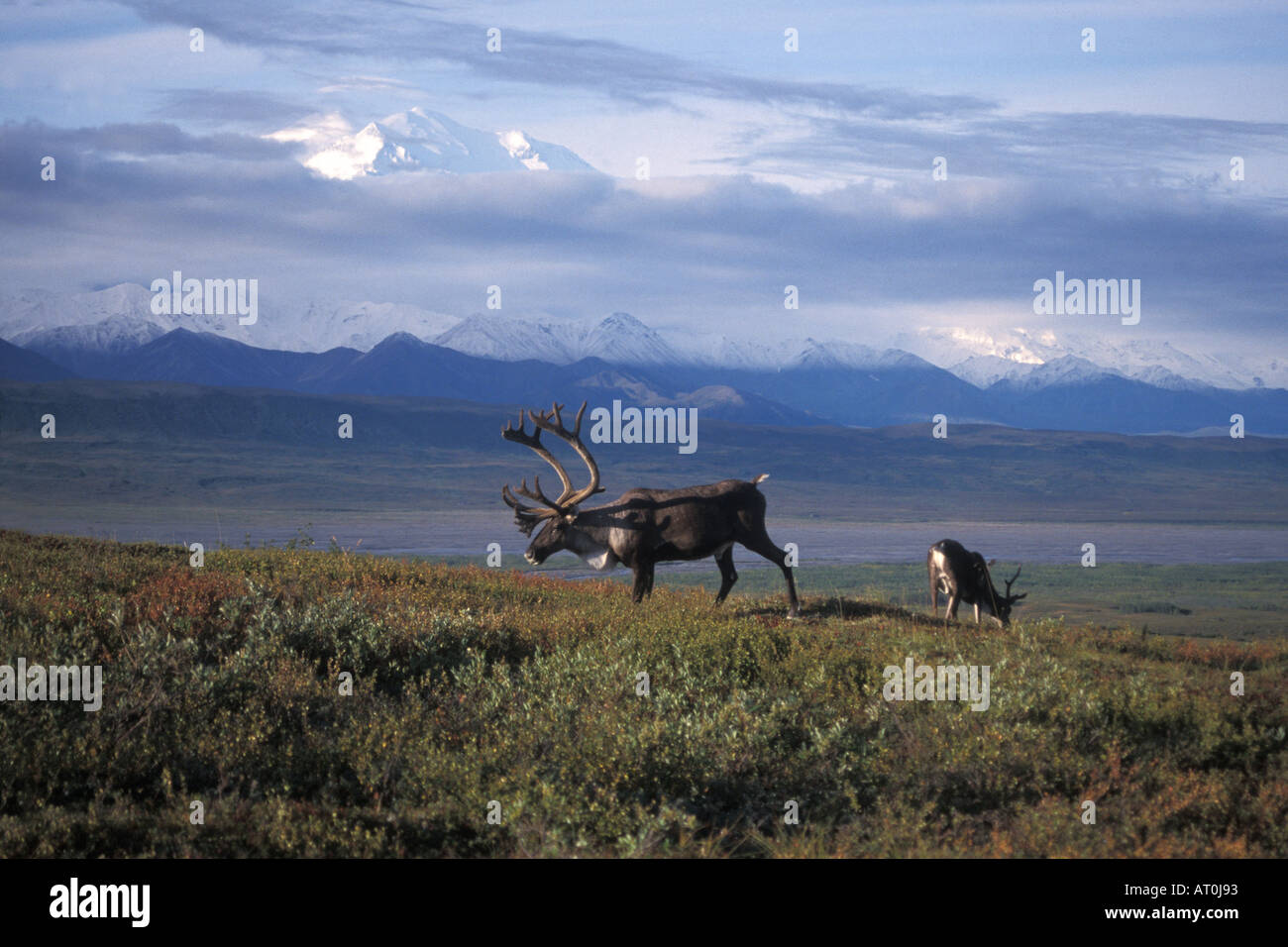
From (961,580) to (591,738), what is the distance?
8669 millimetres

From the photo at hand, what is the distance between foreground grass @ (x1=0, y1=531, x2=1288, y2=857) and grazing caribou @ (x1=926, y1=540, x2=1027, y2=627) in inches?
118

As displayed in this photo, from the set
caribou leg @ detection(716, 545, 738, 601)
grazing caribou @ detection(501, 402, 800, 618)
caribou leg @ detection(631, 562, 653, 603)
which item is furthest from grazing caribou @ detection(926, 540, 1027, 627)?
caribou leg @ detection(631, 562, 653, 603)

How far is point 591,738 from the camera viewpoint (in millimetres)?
9242

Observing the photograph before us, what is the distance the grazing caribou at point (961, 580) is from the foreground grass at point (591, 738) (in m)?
2.99

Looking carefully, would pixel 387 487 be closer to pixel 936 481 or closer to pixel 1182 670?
pixel 936 481

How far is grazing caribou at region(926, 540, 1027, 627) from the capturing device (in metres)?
16.5

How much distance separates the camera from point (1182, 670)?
38.8 feet

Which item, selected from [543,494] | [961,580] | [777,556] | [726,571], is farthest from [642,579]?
[961,580]

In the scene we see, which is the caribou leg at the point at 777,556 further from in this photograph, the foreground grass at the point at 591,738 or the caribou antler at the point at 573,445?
the caribou antler at the point at 573,445

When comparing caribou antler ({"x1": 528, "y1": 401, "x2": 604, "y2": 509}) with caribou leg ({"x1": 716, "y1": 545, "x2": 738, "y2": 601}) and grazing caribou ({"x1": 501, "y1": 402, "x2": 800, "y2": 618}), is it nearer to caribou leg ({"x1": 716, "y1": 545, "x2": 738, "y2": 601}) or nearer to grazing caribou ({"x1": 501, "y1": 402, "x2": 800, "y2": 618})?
grazing caribou ({"x1": 501, "y1": 402, "x2": 800, "y2": 618})

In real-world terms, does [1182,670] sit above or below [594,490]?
below

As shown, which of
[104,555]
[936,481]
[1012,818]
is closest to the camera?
[1012,818]

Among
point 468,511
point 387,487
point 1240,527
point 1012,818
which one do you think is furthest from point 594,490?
point 387,487
